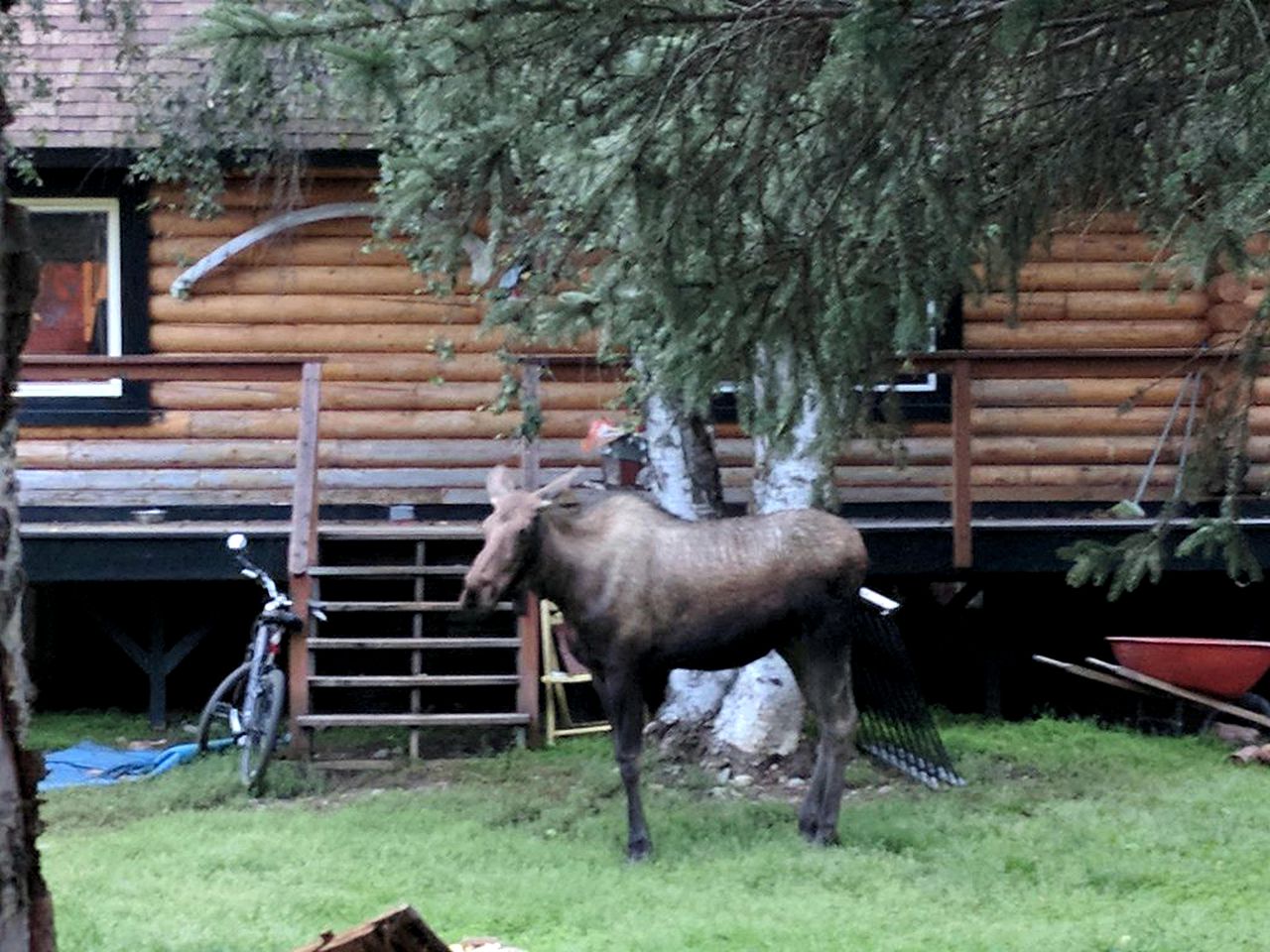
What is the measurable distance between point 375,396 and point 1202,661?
231 inches

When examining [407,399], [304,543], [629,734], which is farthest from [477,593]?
[407,399]

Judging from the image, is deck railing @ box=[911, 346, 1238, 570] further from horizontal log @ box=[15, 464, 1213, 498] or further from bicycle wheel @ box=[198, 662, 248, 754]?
bicycle wheel @ box=[198, 662, 248, 754]

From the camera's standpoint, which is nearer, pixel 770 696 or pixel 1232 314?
pixel 770 696

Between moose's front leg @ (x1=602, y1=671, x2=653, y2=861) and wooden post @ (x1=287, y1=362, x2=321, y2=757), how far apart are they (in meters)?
3.05

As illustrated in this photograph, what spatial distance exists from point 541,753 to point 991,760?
2.56 metres

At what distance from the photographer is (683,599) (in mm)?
8547

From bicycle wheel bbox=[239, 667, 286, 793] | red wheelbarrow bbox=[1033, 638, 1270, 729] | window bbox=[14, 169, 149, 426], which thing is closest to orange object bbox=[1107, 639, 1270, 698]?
red wheelbarrow bbox=[1033, 638, 1270, 729]

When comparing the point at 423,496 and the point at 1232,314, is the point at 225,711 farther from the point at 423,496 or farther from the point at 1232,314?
the point at 1232,314

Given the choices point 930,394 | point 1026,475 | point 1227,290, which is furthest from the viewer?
point 930,394

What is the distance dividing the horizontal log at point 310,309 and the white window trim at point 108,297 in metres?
0.28

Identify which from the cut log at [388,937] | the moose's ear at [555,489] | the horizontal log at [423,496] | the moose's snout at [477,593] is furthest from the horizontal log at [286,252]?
the cut log at [388,937]

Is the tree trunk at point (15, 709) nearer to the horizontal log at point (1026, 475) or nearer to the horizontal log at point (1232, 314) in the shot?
the horizontal log at point (1026, 475)

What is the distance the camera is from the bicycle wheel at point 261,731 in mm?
10102

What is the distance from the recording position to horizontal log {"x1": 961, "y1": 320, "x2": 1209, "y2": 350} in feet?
43.8
